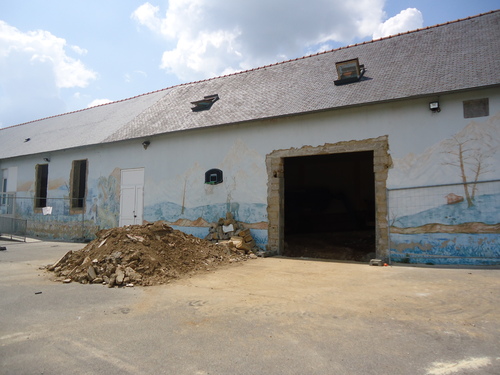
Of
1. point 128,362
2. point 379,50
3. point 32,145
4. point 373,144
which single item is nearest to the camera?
point 128,362

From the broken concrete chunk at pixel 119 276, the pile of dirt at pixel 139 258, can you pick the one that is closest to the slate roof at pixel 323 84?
the pile of dirt at pixel 139 258

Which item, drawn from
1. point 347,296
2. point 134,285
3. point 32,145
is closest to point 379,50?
point 347,296

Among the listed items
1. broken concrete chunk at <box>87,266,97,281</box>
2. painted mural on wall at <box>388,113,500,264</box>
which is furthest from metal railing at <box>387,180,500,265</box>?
broken concrete chunk at <box>87,266,97,281</box>

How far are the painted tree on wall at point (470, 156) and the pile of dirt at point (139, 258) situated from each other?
5.84 metres

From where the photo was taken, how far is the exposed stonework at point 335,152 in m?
8.86

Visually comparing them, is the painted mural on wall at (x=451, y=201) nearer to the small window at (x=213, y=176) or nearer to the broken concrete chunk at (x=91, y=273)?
the small window at (x=213, y=176)

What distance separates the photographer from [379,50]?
12.0 metres

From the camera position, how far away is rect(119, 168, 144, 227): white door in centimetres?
1366

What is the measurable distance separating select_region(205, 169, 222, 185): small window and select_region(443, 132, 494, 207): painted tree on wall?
675 centimetres

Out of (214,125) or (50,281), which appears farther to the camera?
(214,125)

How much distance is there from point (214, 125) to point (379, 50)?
636 cm

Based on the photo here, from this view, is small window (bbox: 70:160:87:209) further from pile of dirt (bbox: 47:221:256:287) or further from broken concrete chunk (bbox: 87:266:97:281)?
broken concrete chunk (bbox: 87:266:97:281)

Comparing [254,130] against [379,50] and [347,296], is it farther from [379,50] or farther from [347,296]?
[347,296]

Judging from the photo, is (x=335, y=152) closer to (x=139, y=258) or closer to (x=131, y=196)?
(x=139, y=258)
